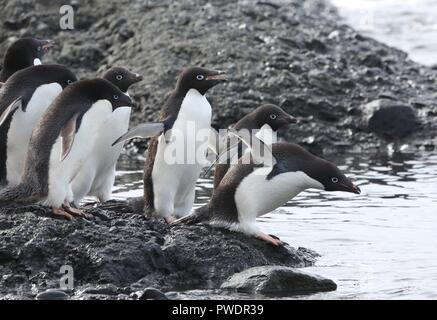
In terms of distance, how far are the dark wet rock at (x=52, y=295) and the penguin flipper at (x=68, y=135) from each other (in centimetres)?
138

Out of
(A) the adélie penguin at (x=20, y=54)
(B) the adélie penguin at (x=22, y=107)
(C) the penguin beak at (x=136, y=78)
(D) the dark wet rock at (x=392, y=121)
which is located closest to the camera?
(B) the adélie penguin at (x=22, y=107)

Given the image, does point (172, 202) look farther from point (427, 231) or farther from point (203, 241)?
point (427, 231)

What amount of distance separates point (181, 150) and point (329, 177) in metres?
1.38

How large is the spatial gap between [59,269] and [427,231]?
11.0ft

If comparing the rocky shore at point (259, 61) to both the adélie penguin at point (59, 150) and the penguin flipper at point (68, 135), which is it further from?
the penguin flipper at point (68, 135)

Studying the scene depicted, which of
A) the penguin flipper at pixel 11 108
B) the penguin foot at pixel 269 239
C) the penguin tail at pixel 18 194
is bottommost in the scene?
the penguin foot at pixel 269 239

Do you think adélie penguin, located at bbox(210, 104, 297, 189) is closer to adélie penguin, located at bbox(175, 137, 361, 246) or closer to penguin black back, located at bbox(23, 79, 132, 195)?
adélie penguin, located at bbox(175, 137, 361, 246)

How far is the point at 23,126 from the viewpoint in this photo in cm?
1016

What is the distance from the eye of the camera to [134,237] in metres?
9.09

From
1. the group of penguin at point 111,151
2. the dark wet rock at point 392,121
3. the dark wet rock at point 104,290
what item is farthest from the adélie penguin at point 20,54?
the dark wet rock at point 392,121

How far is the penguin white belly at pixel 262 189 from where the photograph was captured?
948 cm

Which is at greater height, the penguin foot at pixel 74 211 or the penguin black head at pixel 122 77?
the penguin black head at pixel 122 77

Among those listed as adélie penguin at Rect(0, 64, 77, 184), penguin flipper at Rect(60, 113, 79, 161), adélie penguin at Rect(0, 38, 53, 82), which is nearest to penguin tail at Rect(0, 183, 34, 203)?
penguin flipper at Rect(60, 113, 79, 161)

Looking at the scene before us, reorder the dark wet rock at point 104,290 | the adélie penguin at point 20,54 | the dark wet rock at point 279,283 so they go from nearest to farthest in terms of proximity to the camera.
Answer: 1. the dark wet rock at point 104,290
2. the dark wet rock at point 279,283
3. the adélie penguin at point 20,54
